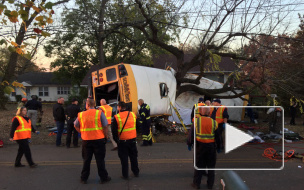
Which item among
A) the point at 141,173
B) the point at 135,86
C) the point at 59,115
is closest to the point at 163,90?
the point at 135,86

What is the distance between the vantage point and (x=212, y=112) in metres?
4.53

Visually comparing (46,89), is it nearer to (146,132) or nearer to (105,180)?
(146,132)

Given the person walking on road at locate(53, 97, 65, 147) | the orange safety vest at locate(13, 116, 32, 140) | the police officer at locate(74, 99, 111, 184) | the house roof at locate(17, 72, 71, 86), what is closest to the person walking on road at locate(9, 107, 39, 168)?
the orange safety vest at locate(13, 116, 32, 140)

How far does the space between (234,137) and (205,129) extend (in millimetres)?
1651

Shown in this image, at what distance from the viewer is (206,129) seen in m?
4.66

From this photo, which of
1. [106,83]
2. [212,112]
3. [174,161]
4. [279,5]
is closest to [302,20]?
[279,5]

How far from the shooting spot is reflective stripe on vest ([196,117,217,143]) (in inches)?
177

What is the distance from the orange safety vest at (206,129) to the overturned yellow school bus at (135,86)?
5.19 m

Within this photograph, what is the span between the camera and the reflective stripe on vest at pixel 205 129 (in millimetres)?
4495

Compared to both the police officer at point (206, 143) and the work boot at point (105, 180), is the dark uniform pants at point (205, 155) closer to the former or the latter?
the police officer at point (206, 143)

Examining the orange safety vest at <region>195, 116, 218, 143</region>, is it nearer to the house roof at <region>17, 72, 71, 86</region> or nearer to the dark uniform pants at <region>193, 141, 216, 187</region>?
the dark uniform pants at <region>193, 141, 216, 187</region>

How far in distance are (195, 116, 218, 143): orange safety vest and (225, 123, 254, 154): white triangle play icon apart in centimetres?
128

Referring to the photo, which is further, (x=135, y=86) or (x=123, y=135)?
(x=135, y=86)

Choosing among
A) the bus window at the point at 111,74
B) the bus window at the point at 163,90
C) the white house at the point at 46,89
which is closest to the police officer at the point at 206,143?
the bus window at the point at 111,74
